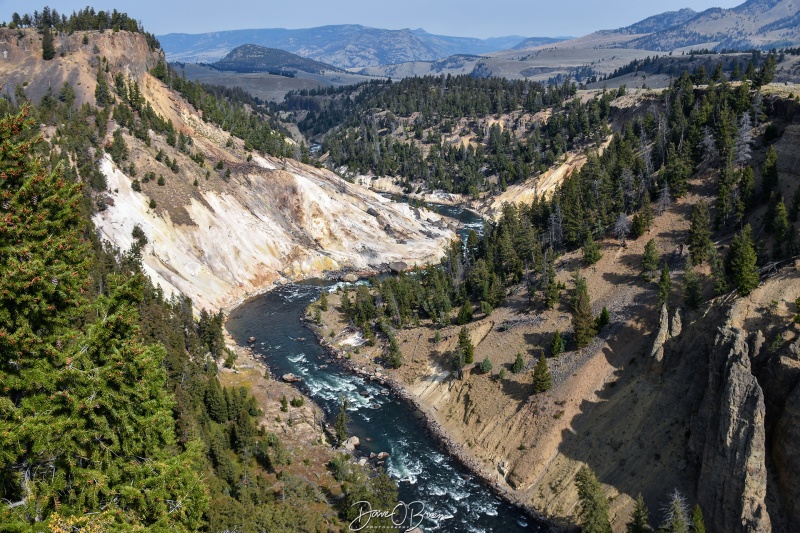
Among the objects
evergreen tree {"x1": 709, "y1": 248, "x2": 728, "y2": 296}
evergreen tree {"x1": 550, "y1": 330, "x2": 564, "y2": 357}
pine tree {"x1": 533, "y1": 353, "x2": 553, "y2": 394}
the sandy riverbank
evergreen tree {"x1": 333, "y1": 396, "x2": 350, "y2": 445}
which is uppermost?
evergreen tree {"x1": 709, "y1": 248, "x2": 728, "y2": 296}

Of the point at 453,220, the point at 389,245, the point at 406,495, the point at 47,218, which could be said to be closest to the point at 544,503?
the point at 406,495

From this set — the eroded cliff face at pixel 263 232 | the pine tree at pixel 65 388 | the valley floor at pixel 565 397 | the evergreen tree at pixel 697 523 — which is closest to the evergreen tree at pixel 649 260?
the valley floor at pixel 565 397

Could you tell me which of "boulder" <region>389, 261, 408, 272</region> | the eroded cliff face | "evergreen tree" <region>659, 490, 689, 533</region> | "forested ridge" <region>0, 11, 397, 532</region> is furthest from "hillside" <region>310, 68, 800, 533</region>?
"forested ridge" <region>0, 11, 397, 532</region>

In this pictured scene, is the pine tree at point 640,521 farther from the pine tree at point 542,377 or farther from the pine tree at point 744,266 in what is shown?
the pine tree at point 744,266

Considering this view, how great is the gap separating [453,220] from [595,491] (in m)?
105

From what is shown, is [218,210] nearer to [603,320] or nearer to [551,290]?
[551,290]

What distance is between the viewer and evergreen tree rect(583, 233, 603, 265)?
2591 inches

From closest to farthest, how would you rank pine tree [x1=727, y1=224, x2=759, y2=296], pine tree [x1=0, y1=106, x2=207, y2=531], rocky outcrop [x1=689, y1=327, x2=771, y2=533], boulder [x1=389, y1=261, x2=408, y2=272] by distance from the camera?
pine tree [x1=0, y1=106, x2=207, y2=531] < rocky outcrop [x1=689, y1=327, x2=771, y2=533] < pine tree [x1=727, y1=224, x2=759, y2=296] < boulder [x1=389, y1=261, x2=408, y2=272]

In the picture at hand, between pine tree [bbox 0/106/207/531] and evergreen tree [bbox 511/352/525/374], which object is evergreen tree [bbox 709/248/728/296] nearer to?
evergreen tree [bbox 511/352/525/374]

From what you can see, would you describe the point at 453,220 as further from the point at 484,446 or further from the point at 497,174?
the point at 484,446

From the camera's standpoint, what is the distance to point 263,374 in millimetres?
65000

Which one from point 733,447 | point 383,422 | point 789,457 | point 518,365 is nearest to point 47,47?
point 383,422

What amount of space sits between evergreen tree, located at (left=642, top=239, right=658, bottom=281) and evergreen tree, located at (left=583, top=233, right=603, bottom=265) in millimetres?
6579

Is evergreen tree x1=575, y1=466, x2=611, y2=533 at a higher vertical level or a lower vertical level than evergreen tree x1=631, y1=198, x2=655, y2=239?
lower
